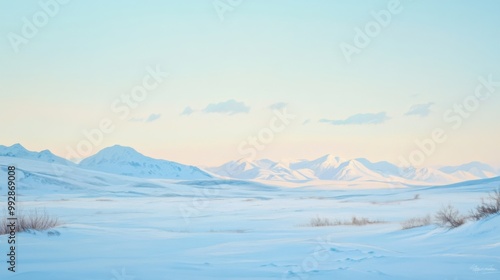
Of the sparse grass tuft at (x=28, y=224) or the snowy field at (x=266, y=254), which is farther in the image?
the sparse grass tuft at (x=28, y=224)

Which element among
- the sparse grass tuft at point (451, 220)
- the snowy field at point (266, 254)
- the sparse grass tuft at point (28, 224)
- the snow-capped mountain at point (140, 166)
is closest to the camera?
the snowy field at point (266, 254)

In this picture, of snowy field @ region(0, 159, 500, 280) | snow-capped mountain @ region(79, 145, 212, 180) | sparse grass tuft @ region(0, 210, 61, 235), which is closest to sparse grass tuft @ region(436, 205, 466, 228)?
snowy field @ region(0, 159, 500, 280)

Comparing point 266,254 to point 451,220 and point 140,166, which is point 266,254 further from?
point 140,166

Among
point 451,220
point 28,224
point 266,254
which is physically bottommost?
point 266,254

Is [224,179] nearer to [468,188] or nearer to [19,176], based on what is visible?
[19,176]

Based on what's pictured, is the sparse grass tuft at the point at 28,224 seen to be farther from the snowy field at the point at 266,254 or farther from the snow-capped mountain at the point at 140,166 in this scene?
the snow-capped mountain at the point at 140,166

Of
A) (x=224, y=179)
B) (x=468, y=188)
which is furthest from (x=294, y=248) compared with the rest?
(x=224, y=179)

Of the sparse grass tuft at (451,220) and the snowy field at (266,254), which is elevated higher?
the sparse grass tuft at (451,220)

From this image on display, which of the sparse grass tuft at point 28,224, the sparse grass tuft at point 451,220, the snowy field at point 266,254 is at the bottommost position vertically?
the snowy field at point 266,254

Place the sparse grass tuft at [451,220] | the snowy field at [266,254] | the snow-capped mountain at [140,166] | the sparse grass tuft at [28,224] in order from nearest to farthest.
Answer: the snowy field at [266,254] < the sparse grass tuft at [451,220] < the sparse grass tuft at [28,224] < the snow-capped mountain at [140,166]

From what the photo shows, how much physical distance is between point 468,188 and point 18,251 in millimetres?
33902

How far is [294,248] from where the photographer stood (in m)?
9.73

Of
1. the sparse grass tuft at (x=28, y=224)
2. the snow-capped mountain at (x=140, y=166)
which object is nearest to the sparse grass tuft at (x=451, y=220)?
the sparse grass tuft at (x=28, y=224)

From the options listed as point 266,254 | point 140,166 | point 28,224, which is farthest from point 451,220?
point 140,166
